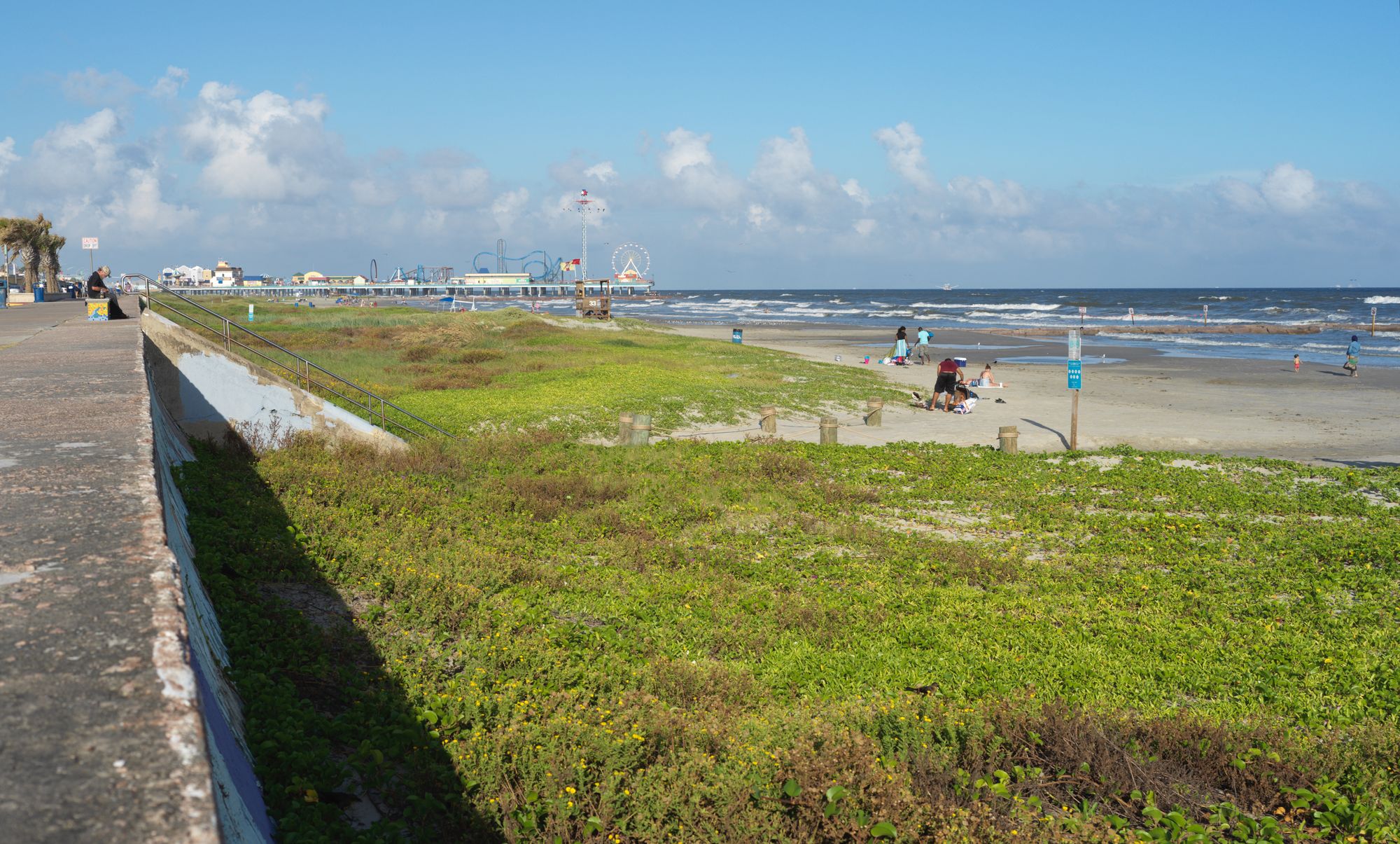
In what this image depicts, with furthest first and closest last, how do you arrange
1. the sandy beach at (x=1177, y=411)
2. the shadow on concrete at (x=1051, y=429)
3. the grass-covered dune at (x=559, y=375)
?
the grass-covered dune at (x=559, y=375), the sandy beach at (x=1177, y=411), the shadow on concrete at (x=1051, y=429)

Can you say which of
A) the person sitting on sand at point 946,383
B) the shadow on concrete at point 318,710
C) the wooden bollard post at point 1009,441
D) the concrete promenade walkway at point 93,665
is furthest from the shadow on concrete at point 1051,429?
the concrete promenade walkway at point 93,665

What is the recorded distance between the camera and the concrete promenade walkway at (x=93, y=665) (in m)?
2.24

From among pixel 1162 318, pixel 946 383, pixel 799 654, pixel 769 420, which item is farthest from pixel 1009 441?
pixel 1162 318

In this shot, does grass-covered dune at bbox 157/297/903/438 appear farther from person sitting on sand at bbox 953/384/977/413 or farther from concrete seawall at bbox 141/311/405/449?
person sitting on sand at bbox 953/384/977/413

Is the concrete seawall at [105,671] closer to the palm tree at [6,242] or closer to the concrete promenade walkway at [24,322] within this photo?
the concrete promenade walkway at [24,322]

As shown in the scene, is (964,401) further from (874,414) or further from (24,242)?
(24,242)

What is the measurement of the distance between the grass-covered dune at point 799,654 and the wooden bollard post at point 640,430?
403 cm

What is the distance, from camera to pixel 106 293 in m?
28.0

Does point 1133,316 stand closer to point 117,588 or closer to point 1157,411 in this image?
point 1157,411

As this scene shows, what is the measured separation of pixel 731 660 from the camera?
8289 mm

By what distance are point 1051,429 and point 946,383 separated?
11.7 feet

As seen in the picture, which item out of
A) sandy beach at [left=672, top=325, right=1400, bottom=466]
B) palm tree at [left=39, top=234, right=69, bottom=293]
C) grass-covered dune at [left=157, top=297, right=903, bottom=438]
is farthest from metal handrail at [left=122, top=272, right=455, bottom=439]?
palm tree at [left=39, top=234, right=69, bottom=293]

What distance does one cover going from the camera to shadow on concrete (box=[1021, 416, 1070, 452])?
70.3ft

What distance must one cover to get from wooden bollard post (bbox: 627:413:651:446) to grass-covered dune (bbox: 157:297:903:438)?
1508 millimetres
